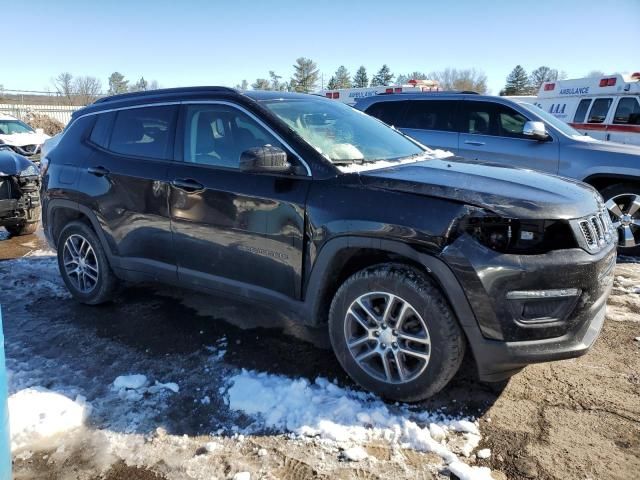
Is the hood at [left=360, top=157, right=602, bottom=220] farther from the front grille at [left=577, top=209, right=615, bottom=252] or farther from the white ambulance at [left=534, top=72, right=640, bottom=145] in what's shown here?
the white ambulance at [left=534, top=72, right=640, bottom=145]

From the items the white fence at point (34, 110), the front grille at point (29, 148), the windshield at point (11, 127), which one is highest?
the white fence at point (34, 110)

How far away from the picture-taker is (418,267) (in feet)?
9.21

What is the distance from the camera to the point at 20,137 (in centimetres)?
1509

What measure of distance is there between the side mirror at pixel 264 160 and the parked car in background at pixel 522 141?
3.78 meters

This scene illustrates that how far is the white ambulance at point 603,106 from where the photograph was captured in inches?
411

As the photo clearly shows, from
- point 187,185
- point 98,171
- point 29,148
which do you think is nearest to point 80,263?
point 98,171

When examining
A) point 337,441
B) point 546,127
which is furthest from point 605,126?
point 337,441

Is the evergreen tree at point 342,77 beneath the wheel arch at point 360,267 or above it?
above

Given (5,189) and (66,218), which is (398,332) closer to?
(66,218)

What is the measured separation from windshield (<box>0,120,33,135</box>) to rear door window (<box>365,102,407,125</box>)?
512 inches

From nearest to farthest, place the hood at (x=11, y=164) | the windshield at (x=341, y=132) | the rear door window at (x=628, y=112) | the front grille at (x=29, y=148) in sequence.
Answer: the windshield at (x=341, y=132), the hood at (x=11, y=164), the rear door window at (x=628, y=112), the front grille at (x=29, y=148)

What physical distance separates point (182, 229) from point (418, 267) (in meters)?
1.83

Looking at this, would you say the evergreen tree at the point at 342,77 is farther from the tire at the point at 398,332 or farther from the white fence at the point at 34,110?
the tire at the point at 398,332

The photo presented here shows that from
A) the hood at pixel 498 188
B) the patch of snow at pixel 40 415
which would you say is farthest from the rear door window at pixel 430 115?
the patch of snow at pixel 40 415
